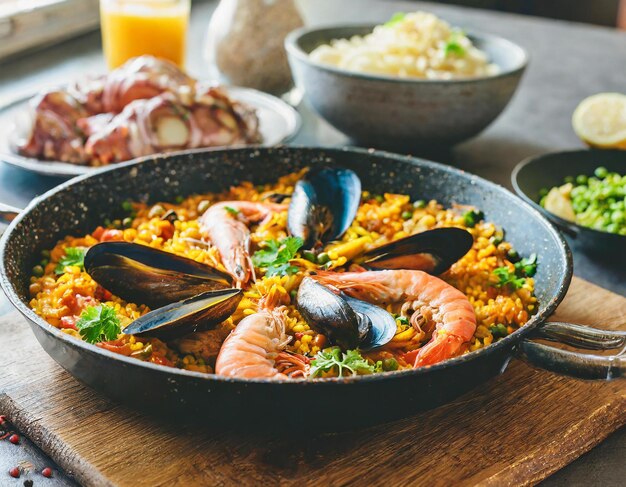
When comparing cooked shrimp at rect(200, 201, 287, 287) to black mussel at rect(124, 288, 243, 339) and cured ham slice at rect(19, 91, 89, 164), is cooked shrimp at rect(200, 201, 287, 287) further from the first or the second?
cured ham slice at rect(19, 91, 89, 164)

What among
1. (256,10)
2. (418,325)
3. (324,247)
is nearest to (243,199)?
(324,247)

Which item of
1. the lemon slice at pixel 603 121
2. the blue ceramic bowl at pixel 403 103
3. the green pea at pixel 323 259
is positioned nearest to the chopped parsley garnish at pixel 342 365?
the green pea at pixel 323 259

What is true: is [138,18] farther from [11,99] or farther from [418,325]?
[418,325]

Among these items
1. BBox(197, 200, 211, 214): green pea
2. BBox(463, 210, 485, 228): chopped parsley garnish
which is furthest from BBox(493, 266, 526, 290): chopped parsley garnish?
BBox(197, 200, 211, 214): green pea

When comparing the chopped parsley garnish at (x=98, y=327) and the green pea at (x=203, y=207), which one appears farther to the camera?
the green pea at (x=203, y=207)

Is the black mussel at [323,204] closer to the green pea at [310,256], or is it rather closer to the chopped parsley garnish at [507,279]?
the green pea at [310,256]

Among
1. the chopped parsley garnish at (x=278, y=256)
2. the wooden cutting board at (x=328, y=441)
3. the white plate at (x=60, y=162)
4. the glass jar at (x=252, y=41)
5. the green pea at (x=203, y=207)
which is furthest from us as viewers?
the glass jar at (x=252, y=41)

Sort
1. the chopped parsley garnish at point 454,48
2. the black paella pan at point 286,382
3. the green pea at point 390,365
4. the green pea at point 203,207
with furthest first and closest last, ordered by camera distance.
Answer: the chopped parsley garnish at point 454,48 < the green pea at point 203,207 < the green pea at point 390,365 < the black paella pan at point 286,382
